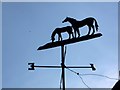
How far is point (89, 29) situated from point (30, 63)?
985mm

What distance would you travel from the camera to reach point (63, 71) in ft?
13.2

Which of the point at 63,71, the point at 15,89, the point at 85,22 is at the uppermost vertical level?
the point at 85,22

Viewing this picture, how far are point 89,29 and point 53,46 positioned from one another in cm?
53

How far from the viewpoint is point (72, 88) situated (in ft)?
16.0

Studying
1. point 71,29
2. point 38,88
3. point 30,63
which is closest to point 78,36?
point 71,29

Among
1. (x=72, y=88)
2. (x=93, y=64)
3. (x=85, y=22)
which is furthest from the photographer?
(x=72, y=88)

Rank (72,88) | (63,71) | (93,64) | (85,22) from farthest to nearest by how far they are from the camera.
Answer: (72,88), (93,64), (85,22), (63,71)

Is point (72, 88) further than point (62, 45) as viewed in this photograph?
Yes

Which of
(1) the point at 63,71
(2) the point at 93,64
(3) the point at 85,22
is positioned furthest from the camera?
(2) the point at 93,64

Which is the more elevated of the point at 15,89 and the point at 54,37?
the point at 54,37

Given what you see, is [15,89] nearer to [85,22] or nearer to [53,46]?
[53,46]

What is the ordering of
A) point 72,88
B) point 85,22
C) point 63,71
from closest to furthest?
point 63,71, point 85,22, point 72,88

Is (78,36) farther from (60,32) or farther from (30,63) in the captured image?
(30,63)

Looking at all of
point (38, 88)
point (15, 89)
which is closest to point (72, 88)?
point (38, 88)
